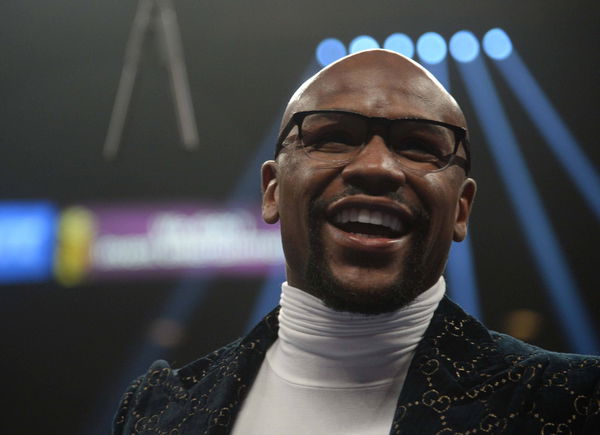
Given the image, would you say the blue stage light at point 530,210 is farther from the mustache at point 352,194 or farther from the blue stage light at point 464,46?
the mustache at point 352,194

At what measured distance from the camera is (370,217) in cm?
118

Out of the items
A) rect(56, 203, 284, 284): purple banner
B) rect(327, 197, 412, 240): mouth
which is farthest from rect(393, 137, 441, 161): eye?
rect(56, 203, 284, 284): purple banner

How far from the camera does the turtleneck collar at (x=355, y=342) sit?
4.07 ft

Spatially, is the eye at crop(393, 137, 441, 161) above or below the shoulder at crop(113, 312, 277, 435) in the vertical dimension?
above

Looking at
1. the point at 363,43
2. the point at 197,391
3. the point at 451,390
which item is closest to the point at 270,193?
the point at 197,391

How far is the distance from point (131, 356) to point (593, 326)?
7.88 ft

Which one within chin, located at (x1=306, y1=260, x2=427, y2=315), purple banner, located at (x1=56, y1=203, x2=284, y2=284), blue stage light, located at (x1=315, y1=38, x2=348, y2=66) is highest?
blue stage light, located at (x1=315, y1=38, x2=348, y2=66)

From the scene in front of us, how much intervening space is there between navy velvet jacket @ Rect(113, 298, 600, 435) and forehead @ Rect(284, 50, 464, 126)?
38 centimetres

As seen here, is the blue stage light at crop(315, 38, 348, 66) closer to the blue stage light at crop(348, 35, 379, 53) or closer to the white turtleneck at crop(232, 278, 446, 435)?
the blue stage light at crop(348, 35, 379, 53)

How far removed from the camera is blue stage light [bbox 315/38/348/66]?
11.8ft

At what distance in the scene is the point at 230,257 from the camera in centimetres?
356

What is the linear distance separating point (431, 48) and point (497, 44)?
349mm

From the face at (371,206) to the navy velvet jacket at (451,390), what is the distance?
13 cm

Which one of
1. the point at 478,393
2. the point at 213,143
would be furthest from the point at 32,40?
the point at 478,393
